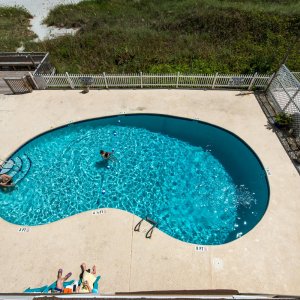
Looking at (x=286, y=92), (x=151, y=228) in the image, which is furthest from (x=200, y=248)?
(x=286, y=92)

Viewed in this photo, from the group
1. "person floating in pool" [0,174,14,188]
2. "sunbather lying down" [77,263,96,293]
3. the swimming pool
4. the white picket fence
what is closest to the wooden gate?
the white picket fence

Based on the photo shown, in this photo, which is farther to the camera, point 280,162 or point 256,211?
point 280,162

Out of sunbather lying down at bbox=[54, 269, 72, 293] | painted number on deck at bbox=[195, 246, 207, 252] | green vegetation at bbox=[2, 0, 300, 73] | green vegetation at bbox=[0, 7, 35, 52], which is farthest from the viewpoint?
green vegetation at bbox=[0, 7, 35, 52]

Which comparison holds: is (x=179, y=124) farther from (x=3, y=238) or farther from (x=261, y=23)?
(x=261, y=23)

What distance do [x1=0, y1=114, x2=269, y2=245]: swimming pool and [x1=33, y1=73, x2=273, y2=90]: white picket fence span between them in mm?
3044

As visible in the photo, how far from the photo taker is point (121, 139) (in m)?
14.4

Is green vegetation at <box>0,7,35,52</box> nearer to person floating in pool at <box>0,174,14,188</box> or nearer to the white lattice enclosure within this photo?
person floating in pool at <box>0,174,14,188</box>

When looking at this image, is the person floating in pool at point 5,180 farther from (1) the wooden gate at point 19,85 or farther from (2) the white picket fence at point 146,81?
(2) the white picket fence at point 146,81

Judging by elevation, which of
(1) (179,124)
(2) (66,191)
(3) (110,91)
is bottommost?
(2) (66,191)

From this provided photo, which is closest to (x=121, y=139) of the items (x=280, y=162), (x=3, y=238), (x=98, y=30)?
(x=3, y=238)

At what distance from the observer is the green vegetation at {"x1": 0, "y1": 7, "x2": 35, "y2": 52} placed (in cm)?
2169

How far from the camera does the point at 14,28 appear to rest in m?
24.5

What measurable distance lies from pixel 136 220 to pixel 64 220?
337 cm

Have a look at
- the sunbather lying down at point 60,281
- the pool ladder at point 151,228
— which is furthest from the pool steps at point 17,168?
the pool ladder at point 151,228
